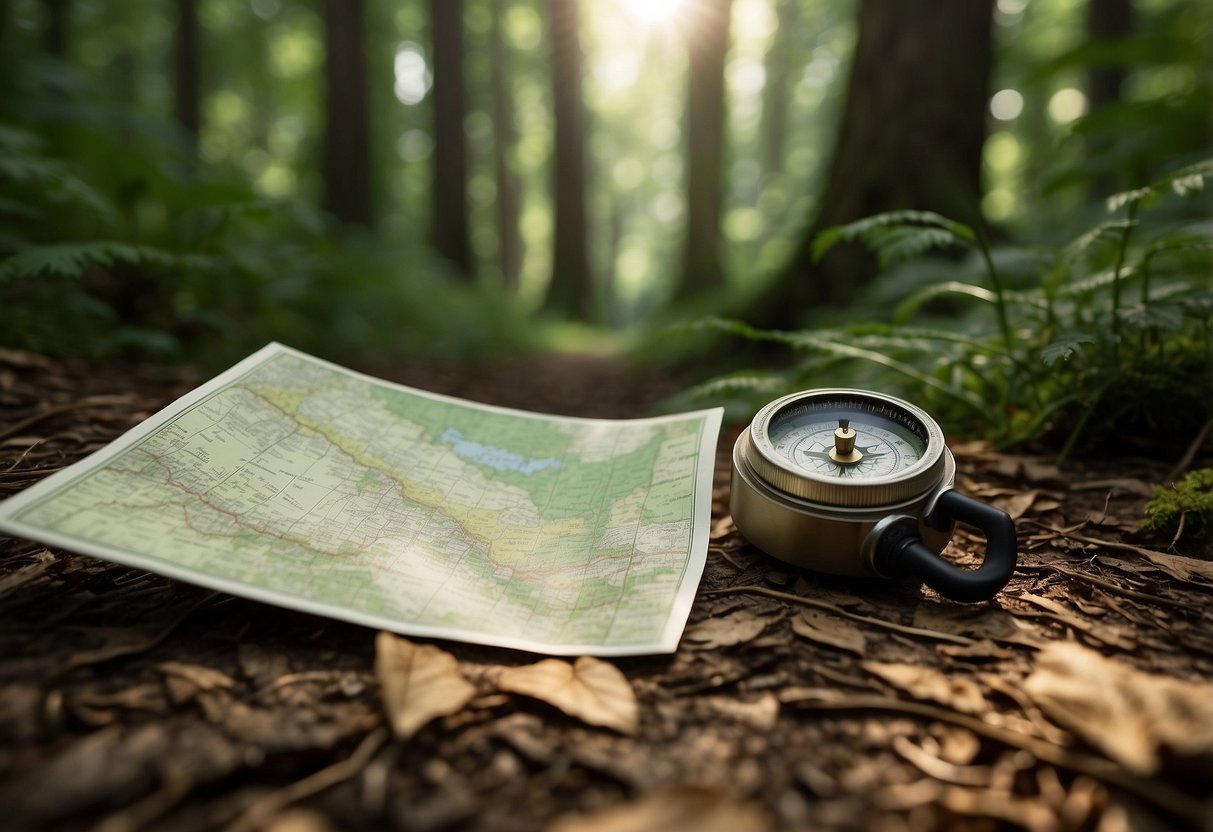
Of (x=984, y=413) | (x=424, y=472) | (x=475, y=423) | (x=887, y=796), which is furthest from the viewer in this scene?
(x=984, y=413)

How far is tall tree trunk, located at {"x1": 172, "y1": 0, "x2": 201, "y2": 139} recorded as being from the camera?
10445 mm

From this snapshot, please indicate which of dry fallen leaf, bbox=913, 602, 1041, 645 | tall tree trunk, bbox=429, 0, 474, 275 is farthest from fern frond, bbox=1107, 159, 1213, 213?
tall tree trunk, bbox=429, 0, 474, 275

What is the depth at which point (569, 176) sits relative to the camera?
44.2ft

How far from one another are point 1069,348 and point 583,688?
1.55 meters

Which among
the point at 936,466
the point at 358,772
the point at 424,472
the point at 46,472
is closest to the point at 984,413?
the point at 936,466

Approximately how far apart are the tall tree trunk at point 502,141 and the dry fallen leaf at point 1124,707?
17.6m

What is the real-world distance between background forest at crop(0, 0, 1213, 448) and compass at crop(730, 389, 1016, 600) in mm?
598

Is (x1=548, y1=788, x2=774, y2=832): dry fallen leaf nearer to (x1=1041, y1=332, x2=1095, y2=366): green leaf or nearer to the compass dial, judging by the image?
the compass dial

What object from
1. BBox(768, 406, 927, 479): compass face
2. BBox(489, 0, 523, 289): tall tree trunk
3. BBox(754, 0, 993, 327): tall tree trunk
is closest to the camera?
BBox(768, 406, 927, 479): compass face

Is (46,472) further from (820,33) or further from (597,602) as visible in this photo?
(820,33)

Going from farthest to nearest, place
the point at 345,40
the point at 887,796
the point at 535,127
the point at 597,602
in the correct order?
the point at 535,127, the point at 345,40, the point at 597,602, the point at 887,796

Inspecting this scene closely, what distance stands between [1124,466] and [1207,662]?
3.34 ft

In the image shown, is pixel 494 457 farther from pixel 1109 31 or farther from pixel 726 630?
pixel 1109 31

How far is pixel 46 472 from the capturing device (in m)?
1.72
